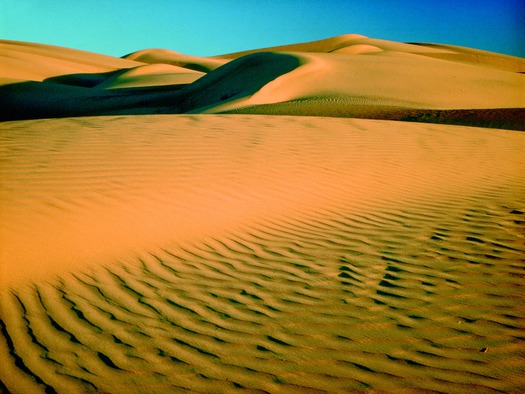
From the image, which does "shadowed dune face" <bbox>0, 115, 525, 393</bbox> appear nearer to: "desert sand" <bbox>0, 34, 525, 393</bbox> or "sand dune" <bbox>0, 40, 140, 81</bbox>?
"desert sand" <bbox>0, 34, 525, 393</bbox>

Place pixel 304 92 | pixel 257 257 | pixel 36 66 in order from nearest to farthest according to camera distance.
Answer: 1. pixel 257 257
2. pixel 304 92
3. pixel 36 66

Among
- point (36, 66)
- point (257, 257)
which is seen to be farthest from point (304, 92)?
point (36, 66)

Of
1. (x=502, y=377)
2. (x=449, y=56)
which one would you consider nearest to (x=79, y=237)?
(x=502, y=377)

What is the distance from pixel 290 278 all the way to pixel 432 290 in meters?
1.13

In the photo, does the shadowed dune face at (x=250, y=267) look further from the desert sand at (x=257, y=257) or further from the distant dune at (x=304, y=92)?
the distant dune at (x=304, y=92)

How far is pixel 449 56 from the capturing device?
4872 cm

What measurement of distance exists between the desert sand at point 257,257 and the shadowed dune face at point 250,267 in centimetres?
2

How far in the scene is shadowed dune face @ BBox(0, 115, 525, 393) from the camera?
270cm

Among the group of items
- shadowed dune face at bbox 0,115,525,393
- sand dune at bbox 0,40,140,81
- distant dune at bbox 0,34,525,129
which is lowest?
shadowed dune face at bbox 0,115,525,393

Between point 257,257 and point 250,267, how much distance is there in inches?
9.8

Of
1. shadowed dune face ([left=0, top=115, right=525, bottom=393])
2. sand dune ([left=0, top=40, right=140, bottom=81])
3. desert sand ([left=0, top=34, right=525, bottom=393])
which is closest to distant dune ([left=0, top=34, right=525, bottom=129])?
sand dune ([left=0, top=40, right=140, bottom=81])

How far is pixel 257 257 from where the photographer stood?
435 centimetres

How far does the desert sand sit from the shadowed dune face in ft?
0.05

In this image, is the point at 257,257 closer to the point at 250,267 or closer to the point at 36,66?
the point at 250,267
